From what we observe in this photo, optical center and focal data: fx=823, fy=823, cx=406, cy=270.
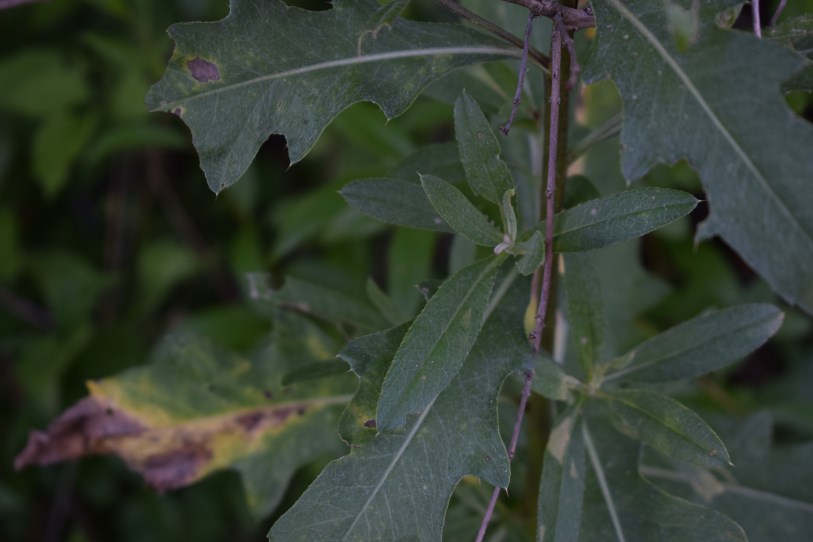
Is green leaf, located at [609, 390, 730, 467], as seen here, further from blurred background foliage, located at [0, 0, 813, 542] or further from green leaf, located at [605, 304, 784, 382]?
blurred background foliage, located at [0, 0, 813, 542]

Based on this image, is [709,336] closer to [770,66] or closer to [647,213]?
[647,213]

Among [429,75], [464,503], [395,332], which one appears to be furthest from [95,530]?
[429,75]

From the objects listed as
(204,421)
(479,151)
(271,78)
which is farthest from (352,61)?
(204,421)

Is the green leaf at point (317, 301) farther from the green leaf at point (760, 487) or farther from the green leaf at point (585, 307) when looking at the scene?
the green leaf at point (760, 487)

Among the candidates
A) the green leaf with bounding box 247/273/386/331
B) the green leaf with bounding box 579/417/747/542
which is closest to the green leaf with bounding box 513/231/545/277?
the green leaf with bounding box 579/417/747/542

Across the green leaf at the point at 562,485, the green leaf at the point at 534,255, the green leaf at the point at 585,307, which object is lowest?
the green leaf at the point at 562,485

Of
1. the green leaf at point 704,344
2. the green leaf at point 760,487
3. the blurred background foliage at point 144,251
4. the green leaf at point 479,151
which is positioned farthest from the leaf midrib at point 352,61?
the blurred background foliage at point 144,251
